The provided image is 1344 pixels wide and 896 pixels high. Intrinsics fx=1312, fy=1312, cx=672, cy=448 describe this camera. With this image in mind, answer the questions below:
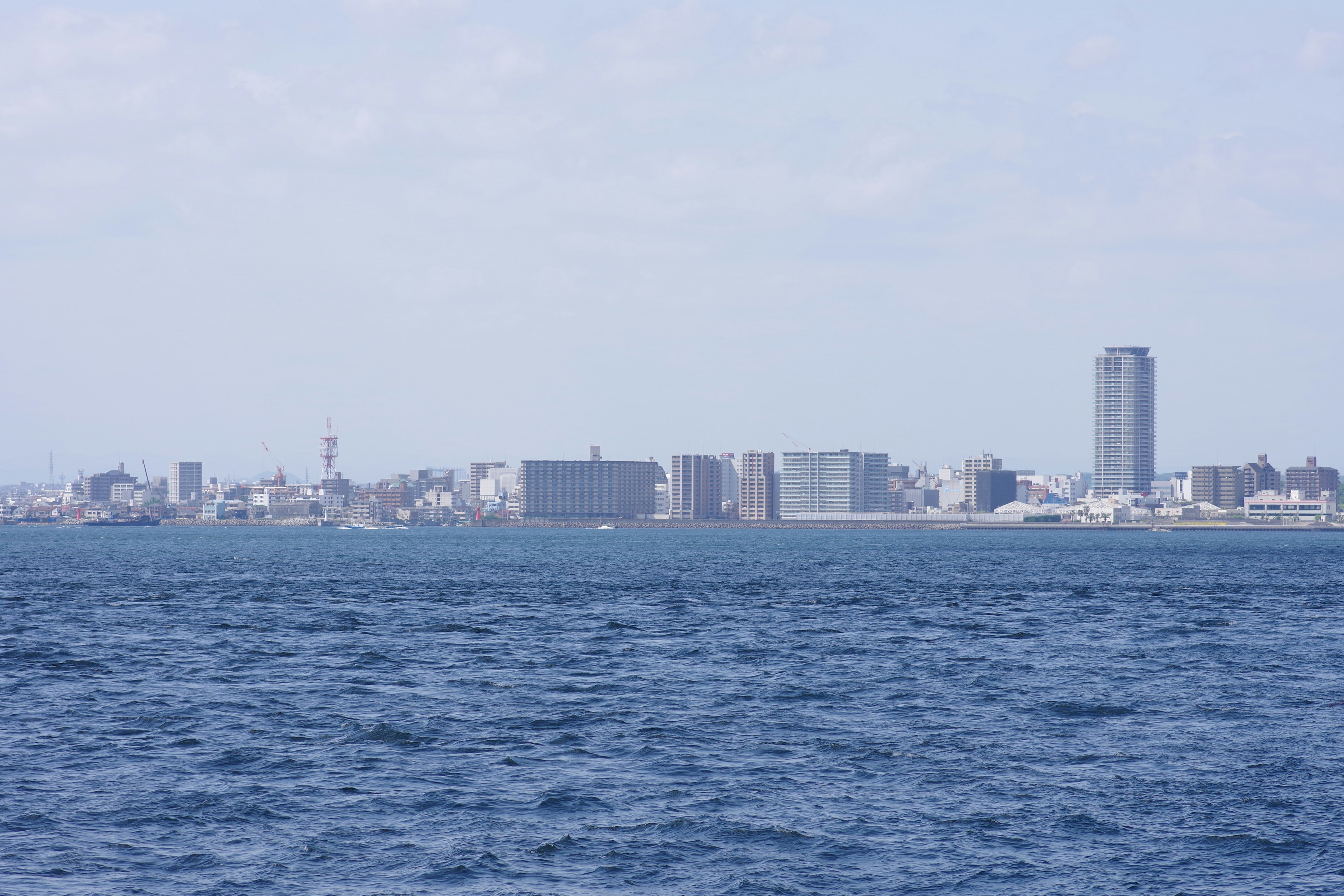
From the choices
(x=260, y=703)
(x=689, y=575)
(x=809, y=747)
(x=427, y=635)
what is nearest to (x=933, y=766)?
(x=809, y=747)

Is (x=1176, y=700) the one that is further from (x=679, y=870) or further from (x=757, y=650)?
(x=679, y=870)

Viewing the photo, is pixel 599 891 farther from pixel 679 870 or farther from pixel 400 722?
pixel 400 722

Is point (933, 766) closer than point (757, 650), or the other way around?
point (933, 766)

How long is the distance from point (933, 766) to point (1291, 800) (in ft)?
28.3

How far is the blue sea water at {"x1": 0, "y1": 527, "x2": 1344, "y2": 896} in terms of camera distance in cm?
2580

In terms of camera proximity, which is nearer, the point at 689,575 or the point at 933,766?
the point at 933,766

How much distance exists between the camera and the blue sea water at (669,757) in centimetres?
2580

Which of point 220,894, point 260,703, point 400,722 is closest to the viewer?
point 220,894

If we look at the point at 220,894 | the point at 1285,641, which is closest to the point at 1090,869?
the point at 220,894

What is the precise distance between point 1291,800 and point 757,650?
34.4 m

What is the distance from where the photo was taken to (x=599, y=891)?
24.3 meters

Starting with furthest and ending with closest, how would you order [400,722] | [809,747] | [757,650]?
[757,650], [400,722], [809,747]

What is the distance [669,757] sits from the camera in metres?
36.2

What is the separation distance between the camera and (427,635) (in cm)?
7112
